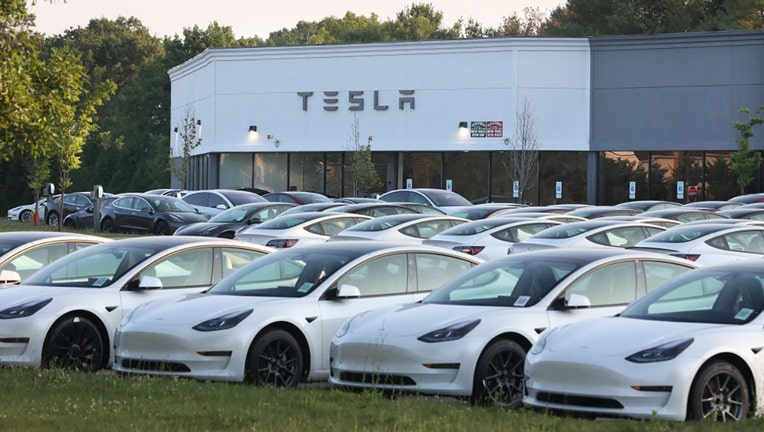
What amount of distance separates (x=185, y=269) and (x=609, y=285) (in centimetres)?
488

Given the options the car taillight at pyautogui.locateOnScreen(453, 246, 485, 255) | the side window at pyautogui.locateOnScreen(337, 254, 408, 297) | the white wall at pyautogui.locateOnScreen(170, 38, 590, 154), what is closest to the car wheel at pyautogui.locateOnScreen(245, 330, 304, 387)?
the side window at pyautogui.locateOnScreen(337, 254, 408, 297)

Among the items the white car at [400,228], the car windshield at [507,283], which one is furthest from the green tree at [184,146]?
the car windshield at [507,283]

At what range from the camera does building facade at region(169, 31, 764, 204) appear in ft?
170

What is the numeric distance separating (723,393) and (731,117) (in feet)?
143

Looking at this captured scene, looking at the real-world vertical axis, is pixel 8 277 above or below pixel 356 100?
below

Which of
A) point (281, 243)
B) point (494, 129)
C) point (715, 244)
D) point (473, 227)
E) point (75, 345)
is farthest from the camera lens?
point (494, 129)

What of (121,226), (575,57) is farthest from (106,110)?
(121,226)

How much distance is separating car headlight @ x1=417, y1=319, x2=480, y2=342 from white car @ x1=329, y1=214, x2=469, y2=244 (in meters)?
12.4

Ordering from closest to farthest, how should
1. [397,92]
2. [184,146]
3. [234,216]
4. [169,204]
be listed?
[234,216], [169,204], [397,92], [184,146]

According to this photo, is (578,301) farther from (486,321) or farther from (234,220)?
(234,220)

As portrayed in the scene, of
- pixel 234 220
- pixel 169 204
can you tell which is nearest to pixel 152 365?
pixel 234 220

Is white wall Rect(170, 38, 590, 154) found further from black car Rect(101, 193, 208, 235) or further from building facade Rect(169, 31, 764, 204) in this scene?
black car Rect(101, 193, 208, 235)

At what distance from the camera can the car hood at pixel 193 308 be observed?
12.1m

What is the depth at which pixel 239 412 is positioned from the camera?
9.44 metres
